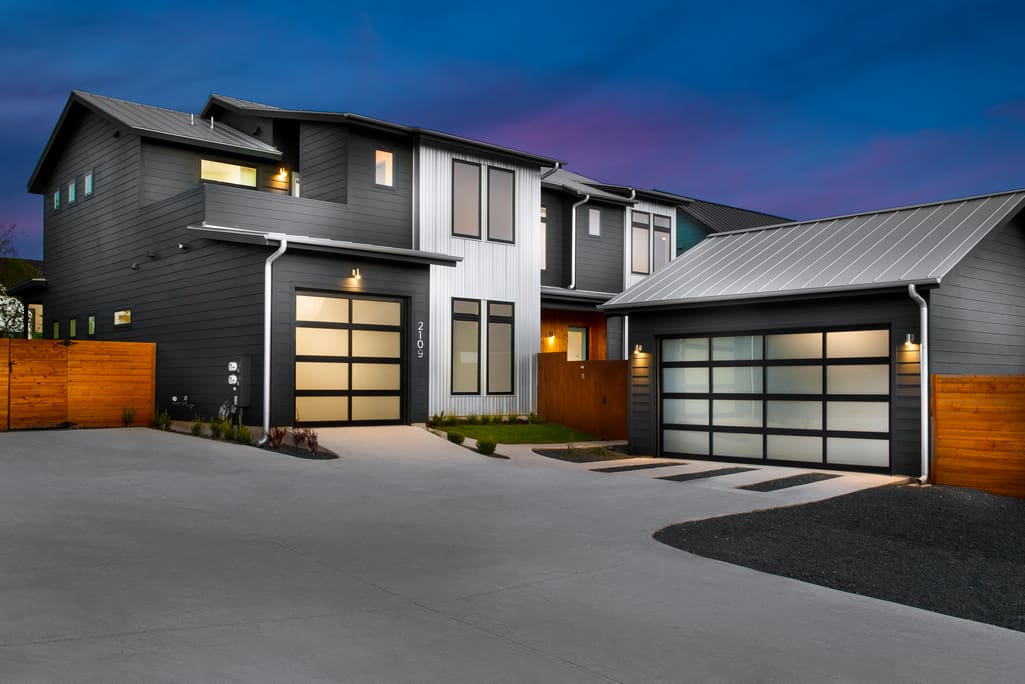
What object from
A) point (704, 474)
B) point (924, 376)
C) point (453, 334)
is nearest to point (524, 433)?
point (453, 334)

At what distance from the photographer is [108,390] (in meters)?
16.0

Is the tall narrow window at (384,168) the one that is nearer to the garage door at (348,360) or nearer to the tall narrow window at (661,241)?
the garage door at (348,360)

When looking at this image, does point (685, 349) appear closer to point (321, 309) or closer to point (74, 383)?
point (321, 309)

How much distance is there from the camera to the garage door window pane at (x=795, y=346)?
13645 mm

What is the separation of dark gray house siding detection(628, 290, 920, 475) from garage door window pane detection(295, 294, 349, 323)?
18.9ft

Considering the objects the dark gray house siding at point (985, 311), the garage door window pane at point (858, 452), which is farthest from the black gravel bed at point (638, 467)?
the dark gray house siding at point (985, 311)

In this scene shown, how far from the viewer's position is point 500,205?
1986cm

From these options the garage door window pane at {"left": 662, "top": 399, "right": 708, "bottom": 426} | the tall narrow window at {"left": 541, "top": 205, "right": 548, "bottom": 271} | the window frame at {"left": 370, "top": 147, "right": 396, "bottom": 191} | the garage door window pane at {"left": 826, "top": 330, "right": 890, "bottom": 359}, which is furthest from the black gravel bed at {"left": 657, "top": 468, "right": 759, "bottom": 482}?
the tall narrow window at {"left": 541, "top": 205, "right": 548, "bottom": 271}

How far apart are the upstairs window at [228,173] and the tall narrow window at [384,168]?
386 cm

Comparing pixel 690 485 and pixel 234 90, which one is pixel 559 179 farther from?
pixel 234 90

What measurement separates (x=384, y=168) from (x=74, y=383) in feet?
25.4

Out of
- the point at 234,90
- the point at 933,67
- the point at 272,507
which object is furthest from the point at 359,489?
the point at 234,90

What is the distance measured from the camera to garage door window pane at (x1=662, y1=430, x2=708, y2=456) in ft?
49.7

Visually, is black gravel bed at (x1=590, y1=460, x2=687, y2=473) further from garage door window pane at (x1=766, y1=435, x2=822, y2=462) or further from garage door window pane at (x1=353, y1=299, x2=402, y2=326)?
garage door window pane at (x1=353, y1=299, x2=402, y2=326)
